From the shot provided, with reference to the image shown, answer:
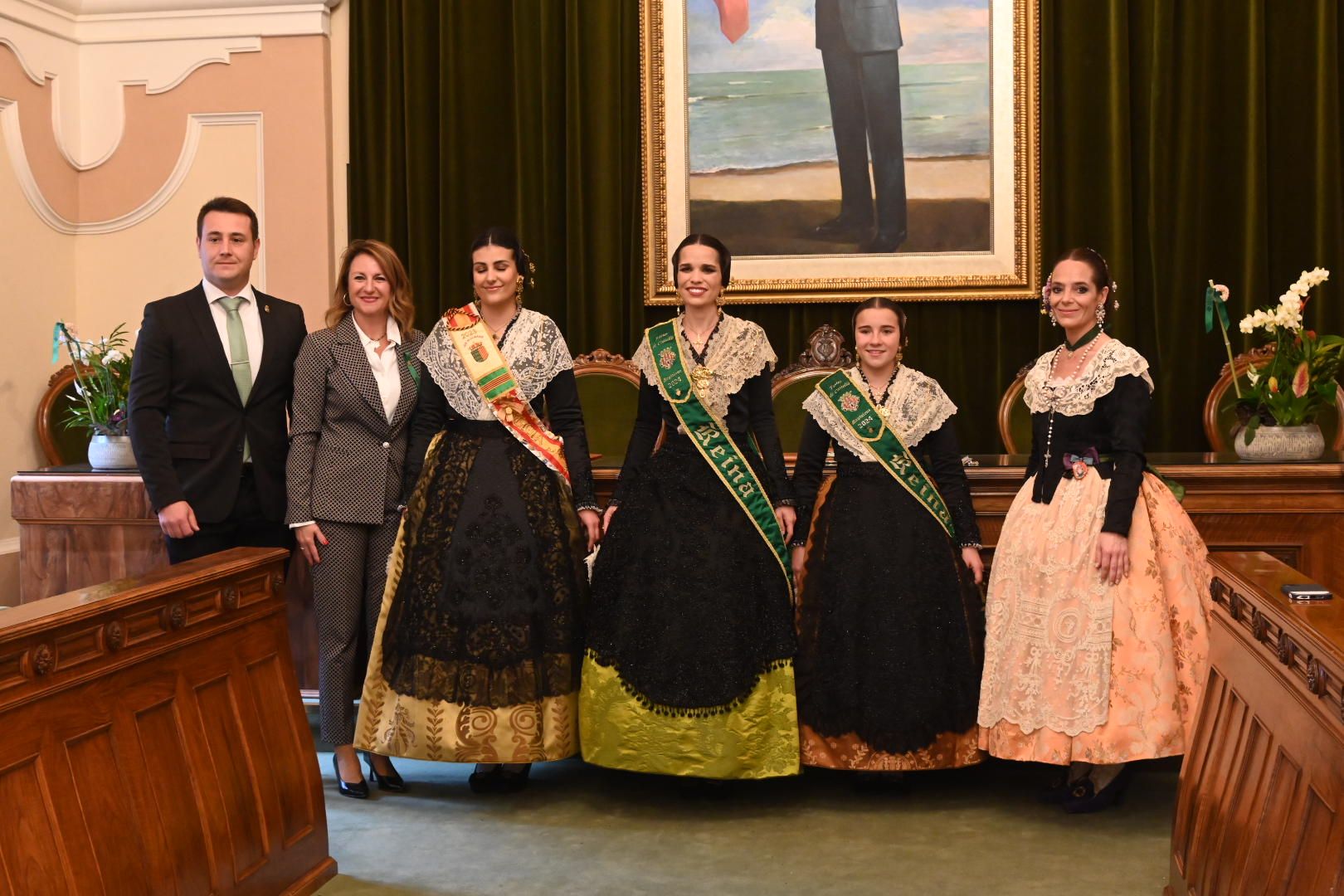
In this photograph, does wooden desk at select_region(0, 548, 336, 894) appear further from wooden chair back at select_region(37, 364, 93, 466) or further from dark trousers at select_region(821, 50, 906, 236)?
dark trousers at select_region(821, 50, 906, 236)

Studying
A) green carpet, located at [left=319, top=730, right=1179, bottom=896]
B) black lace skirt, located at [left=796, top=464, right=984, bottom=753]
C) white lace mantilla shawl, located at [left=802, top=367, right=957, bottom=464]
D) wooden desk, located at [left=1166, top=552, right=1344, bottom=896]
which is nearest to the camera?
wooden desk, located at [left=1166, top=552, right=1344, bottom=896]

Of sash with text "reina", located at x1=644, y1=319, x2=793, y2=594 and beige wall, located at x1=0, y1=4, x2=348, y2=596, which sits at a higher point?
beige wall, located at x1=0, y1=4, x2=348, y2=596

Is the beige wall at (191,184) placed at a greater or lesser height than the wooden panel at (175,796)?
greater

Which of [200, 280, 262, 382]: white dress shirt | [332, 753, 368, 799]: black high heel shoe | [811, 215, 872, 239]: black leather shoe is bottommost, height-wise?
[332, 753, 368, 799]: black high heel shoe

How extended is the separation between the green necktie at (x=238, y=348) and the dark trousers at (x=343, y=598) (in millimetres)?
297

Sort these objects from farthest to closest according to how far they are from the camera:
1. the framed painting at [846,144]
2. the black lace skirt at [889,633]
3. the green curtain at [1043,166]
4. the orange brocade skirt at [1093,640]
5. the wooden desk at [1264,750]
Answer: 1. the framed painting at [846,144]
2. the green curtain at [1043,166]
3. the black lace skirt at [889,633]
4. the orange brocade skirt at [1093,640]
5. the wooden desk at [1264,750]

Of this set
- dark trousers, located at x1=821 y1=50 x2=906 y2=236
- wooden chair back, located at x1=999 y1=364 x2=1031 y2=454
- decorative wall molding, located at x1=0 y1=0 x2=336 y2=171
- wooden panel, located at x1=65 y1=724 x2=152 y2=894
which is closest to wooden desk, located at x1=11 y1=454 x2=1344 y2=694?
wooden chair back, located at x1=999 y1=364 x2=1031 y2=454

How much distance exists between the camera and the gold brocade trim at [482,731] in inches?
106

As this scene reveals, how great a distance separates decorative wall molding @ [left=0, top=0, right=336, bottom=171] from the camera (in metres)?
4.78

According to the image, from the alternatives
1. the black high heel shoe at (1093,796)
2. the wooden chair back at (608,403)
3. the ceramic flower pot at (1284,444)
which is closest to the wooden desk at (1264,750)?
the black high heel shoe at (1093,796)

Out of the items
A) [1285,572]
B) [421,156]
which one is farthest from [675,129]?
[1285,572]

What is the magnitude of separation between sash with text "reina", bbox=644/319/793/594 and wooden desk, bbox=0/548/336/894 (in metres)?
0.91

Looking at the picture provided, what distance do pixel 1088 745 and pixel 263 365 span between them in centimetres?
198

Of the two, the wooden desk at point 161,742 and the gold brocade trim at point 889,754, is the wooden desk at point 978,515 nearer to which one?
the gold brocade trim at point 889,754
